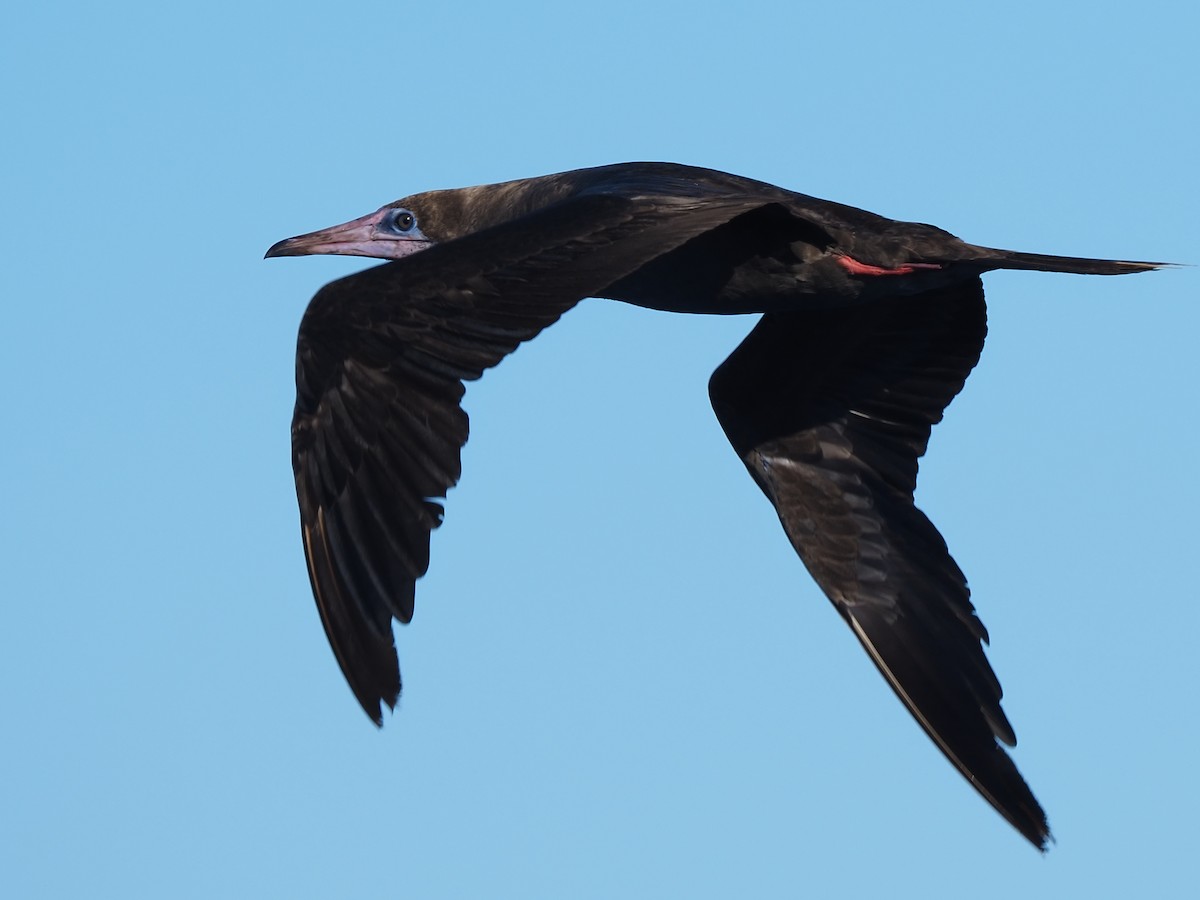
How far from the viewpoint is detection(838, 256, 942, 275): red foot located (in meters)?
10.3

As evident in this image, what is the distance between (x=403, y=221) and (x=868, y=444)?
278 cm

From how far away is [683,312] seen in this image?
35.6ft

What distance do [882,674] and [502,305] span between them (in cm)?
350

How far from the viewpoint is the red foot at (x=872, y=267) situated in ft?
33.8


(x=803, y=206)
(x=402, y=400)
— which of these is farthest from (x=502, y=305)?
(x=803, y=206)

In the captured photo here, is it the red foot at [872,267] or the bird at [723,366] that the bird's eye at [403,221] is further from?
the red foot at [872,267]

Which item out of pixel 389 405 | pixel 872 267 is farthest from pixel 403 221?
pixel 389 405

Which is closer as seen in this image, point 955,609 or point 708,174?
point 708,174

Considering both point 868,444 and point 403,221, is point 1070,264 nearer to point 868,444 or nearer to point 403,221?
point 868,444

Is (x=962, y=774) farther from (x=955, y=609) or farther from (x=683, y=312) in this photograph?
(x=683, y=312)

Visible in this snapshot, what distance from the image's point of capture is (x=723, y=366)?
12.0 m

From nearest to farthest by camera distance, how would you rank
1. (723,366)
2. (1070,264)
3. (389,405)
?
(389,405) → (1070,264) → (723,366)

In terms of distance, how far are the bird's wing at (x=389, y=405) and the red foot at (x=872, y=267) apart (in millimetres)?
1824

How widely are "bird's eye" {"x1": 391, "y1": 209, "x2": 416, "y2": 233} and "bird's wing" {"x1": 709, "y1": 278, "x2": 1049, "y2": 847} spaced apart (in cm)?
184
